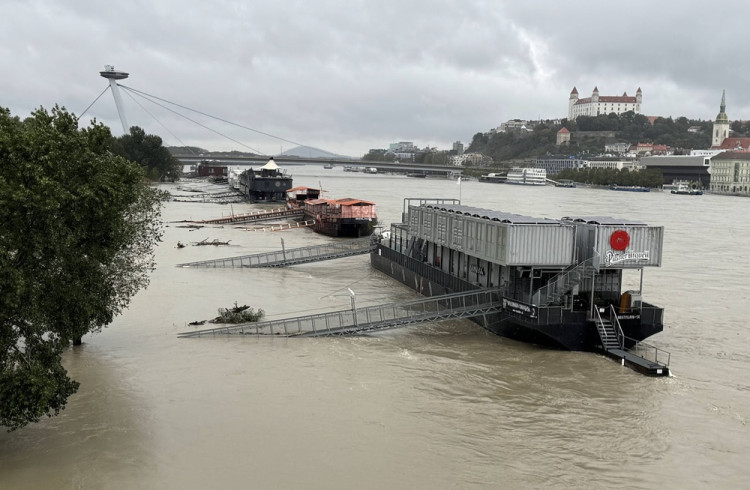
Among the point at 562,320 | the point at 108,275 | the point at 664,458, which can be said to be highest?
the point at 108,275

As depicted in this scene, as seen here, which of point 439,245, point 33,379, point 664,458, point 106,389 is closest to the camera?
point 33,379

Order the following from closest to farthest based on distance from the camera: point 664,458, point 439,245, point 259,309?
point 664,458
point 259,309
point 439,245

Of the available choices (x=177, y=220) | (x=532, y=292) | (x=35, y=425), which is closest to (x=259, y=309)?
(x=532, y=292)

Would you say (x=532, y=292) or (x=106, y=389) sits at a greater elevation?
(x=532, y=292)

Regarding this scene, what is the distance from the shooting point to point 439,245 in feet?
119

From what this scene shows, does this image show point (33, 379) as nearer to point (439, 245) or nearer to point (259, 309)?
point (259, 309)

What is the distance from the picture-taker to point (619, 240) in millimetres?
25984

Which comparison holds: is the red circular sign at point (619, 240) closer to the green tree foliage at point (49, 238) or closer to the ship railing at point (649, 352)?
the ship railing at point (649, 352)

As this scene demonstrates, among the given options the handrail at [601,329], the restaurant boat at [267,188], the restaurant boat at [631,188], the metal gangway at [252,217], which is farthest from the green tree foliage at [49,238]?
the restaurant boat at [631,188]

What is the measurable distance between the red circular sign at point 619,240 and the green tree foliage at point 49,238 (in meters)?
16.4

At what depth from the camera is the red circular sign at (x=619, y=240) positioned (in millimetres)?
25922

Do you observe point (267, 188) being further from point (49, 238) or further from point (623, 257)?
point (49, 238)

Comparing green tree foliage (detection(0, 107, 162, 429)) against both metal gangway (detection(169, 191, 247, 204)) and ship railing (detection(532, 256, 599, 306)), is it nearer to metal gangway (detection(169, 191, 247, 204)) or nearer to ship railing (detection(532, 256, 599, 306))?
ship railing (detection(532, 256, 599, 306))

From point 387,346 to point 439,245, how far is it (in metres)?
10.4
